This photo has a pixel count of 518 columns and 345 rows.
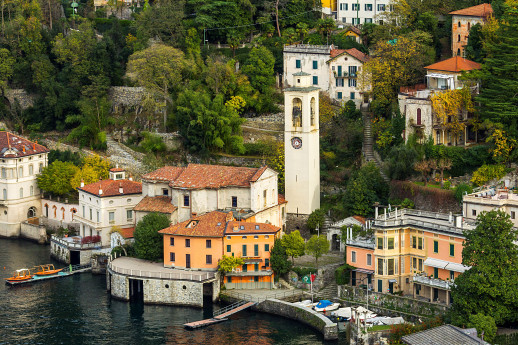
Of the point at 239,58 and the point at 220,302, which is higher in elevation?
the point at 239,58

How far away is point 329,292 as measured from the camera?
101125 mm

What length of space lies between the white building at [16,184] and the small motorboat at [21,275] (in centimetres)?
1421

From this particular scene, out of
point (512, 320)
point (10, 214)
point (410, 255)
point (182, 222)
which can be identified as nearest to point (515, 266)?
point (512, 320)

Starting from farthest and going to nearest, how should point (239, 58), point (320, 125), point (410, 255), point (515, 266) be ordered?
point (239, 58), point (320, 125), point (410, 255), point (515, 266)

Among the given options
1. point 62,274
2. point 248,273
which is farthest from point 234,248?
point 62,274

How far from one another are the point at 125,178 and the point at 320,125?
18.3 m

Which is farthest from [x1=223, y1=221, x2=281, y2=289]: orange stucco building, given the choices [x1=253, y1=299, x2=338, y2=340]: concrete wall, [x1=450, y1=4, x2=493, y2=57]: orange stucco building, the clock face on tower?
[x1=450, y1=4, x2=493, y2=57]: orange stucco building

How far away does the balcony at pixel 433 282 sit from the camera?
311 feet

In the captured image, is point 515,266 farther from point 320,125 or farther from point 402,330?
point 320,125

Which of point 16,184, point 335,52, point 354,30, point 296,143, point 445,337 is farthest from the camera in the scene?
point 354,30

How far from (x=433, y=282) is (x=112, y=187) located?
103 feet

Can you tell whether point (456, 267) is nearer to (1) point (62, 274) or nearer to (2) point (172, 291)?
(2) point (172, 291)

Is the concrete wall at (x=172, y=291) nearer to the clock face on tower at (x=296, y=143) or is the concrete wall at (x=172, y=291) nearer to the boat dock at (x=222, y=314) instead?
the boat dock at (x=222, y=314)

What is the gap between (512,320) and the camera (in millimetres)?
90250
